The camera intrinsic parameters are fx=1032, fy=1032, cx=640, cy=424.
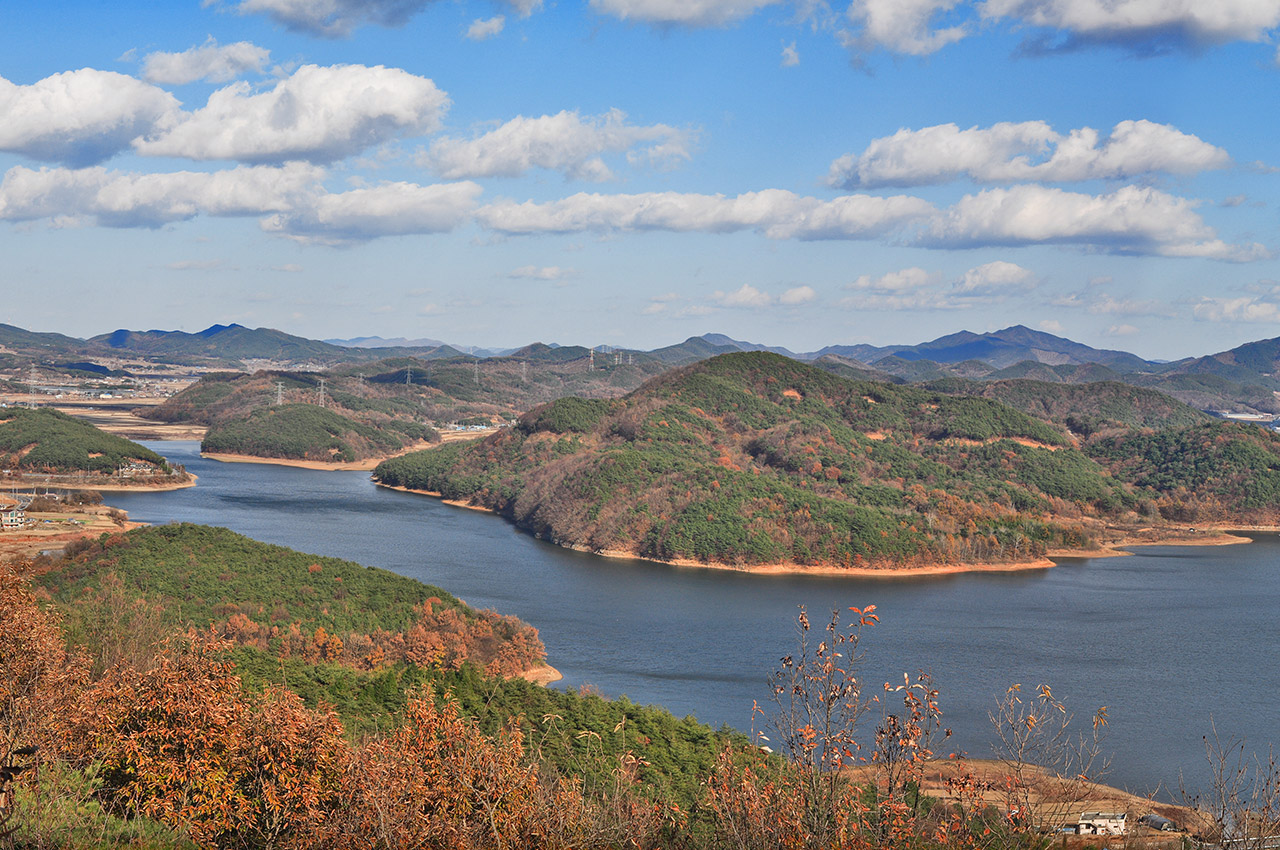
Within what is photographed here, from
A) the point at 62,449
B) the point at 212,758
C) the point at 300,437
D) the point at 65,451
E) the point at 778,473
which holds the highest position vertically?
the point at 212,758

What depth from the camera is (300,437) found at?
546 feet

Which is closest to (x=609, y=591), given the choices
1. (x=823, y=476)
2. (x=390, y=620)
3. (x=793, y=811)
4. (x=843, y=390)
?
(x=390, y=620)

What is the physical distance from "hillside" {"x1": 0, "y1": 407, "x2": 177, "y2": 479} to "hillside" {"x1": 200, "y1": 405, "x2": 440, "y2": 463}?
1112 inches

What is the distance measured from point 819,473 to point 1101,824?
87272 mm

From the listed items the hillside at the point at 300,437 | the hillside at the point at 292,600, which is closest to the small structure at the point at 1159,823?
the hillside at the point at 292,600

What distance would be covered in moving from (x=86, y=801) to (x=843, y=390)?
143828mm

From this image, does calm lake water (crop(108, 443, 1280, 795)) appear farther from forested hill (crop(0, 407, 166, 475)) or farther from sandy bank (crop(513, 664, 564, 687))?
forested hill (crop(0, 407, 166, 475))

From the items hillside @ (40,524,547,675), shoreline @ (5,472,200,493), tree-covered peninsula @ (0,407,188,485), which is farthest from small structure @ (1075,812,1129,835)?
tree-covered peninsula @ (0,407,188,485)

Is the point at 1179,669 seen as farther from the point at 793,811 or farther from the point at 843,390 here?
the point at 843,390

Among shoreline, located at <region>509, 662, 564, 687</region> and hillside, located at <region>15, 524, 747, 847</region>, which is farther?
shoreline, located at <region>509, 662, 564, 687</region>

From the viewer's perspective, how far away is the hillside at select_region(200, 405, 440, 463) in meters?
164

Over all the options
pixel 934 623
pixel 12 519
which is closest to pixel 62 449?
pixel 12 519

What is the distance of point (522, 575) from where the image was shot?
7969 cm

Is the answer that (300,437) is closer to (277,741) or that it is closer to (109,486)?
(109,486)
